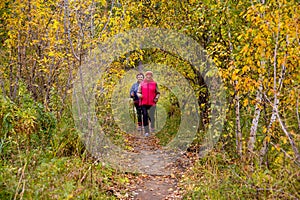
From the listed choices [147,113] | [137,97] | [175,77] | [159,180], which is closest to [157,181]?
[159,180]

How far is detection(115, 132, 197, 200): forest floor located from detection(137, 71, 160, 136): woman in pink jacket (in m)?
1.29

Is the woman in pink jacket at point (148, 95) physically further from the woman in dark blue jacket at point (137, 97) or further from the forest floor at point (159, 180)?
the forest floor at point (159, 180)

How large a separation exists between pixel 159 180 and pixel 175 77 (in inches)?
116

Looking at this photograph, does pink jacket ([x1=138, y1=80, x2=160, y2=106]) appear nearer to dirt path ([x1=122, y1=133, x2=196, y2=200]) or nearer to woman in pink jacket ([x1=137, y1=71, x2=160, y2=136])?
woman in pink jacket ([x1=137, y1=71, x2=160, y2=136])

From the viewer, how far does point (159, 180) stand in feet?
22.4

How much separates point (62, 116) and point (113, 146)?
1.46m

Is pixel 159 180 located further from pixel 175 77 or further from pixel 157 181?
pixel 175 77

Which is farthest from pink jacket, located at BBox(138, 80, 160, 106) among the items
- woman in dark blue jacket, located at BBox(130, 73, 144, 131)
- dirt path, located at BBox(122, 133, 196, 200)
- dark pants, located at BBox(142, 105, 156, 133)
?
dirt path, located at BBox(122, 133, 196, 200)

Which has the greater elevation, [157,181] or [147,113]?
[147,113]

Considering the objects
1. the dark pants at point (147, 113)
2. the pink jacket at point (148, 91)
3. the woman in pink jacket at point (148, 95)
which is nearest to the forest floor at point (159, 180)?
the dark pants at point (147, 113)

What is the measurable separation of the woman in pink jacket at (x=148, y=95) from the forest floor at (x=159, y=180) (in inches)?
50.9

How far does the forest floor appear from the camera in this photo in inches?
238

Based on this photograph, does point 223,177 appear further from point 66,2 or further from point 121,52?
point 66,2

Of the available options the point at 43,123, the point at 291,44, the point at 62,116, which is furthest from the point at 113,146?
the point at 291,44
